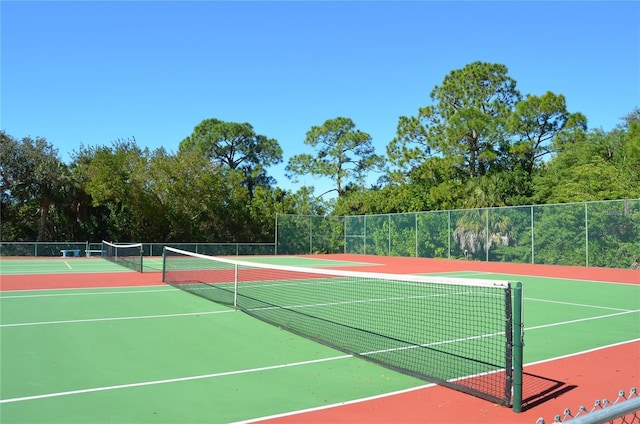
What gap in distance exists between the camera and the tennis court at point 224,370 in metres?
4.81

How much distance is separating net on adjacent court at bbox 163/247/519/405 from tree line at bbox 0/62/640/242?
20.1 metres

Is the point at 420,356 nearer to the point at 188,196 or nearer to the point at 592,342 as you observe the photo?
the point at 592,342

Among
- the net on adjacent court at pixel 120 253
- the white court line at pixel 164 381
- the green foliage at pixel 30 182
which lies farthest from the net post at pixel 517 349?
the green foliage at pixel 30 182

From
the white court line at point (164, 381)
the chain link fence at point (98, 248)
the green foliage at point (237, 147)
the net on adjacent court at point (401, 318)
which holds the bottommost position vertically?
the white court line at point (164, 381)

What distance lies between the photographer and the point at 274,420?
4.58 metres

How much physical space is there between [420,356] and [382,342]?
2.92 ft

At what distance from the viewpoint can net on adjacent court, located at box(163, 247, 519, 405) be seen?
6.07m

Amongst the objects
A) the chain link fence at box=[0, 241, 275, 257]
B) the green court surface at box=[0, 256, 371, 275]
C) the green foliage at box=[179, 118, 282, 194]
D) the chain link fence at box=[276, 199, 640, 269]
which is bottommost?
the green court surface at box=[0, 256, 371, 275]

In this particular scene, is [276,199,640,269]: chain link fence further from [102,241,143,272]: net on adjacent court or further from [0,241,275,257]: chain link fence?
[102,241,143,272]: net on adjacent court

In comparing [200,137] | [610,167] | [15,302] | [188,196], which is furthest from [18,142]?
[610,167]

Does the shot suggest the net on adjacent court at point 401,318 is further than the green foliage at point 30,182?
No

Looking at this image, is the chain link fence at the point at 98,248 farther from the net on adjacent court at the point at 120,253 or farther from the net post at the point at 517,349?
the net post at the point at 517,349

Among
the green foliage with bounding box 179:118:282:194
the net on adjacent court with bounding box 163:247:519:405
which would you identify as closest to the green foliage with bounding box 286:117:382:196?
the green foliage with bounding box 179:118:282:194

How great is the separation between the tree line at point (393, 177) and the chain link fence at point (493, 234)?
4.53 m
